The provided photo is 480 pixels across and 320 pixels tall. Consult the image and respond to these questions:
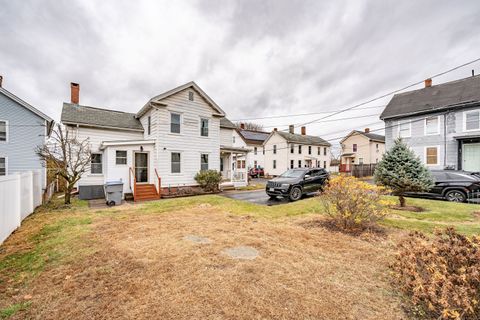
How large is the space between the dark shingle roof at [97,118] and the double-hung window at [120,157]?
→ 9.92 ft

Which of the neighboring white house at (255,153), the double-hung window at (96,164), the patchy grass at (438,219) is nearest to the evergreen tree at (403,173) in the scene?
the patchy grass at (438,219)

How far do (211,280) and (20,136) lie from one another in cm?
1960

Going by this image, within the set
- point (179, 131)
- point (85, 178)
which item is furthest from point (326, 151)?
point (85, 178)

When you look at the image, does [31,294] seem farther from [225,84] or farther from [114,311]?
[225,84]

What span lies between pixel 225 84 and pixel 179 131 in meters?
8.41

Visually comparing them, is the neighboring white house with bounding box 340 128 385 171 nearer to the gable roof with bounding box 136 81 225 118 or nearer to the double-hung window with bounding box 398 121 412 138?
the double-hung window with bounding box 398 121 412 138

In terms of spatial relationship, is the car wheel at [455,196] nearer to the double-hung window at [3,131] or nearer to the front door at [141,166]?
the front door at [141,166]

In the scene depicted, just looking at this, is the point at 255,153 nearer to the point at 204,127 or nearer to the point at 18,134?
the point at 204,127

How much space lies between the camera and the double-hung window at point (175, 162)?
1528 cm

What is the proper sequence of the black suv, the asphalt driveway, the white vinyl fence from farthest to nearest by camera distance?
the black suv < the asphalt driveway < the white vinyl fence

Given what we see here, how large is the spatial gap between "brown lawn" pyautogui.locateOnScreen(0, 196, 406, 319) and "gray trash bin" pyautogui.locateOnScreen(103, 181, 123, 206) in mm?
5218

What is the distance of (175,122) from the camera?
15383 millimetres

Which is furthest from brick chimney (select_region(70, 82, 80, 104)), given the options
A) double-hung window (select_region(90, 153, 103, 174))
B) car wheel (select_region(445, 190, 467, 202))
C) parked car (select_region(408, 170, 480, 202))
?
car wheel (select_region(445, 190, 467, 202))

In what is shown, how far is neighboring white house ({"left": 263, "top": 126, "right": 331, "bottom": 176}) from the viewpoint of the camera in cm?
3466
